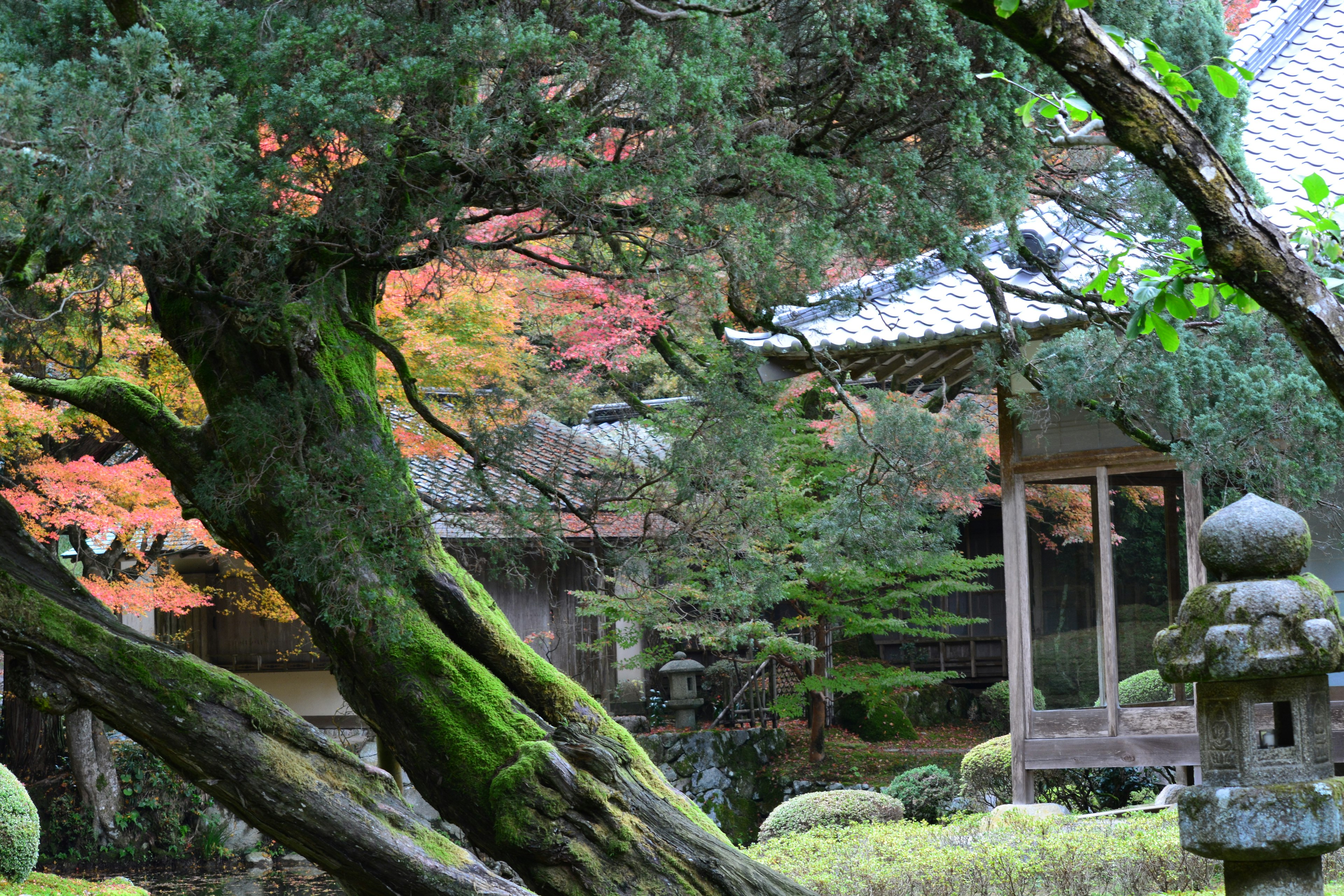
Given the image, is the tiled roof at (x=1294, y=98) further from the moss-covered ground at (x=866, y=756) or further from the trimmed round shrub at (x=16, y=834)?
the trimmed round shrub at (x=16, y=834)

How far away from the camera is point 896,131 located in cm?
508

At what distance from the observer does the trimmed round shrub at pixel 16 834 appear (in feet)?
29.3

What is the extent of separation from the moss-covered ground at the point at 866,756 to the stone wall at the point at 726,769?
23 centimetres

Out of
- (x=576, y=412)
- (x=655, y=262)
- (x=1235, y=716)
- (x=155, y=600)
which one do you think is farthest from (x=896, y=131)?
(x=576, y=412)

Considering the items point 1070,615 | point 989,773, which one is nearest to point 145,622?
point 989,773

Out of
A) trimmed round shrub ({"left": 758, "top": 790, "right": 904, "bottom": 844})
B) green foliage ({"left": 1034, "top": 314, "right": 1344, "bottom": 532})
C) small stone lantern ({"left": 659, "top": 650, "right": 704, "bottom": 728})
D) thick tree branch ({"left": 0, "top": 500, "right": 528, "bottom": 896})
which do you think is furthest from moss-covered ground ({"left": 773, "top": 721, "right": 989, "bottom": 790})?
thick tree branch ({"left": 0, "top": 500, "right": 528, "bottom": 896})

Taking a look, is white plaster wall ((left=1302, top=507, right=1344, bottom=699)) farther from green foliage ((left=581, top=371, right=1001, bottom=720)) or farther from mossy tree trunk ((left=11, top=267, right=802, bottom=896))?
mossy tree trunk ((left=11, top=267, right=802, bottom=896))

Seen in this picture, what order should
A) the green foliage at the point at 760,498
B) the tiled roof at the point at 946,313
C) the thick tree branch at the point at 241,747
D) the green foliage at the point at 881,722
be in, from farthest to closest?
the green foliage at the point at 881,722 < the tiled roof at the point at 946,313 < the green foliage at the point at 760,498 < the thick tree branch at the point at 241,747

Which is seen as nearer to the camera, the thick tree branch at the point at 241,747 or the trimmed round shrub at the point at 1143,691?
the thick tree branch at the point at 241,747

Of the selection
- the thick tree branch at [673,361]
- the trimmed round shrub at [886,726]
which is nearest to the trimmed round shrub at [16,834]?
the thick tree branch at [673,361]

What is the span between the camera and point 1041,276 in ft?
27.5

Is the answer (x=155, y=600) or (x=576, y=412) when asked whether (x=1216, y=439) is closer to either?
(x=155, y=600)

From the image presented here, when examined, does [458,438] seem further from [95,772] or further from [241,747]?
[95,772]

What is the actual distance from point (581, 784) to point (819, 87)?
328cm
